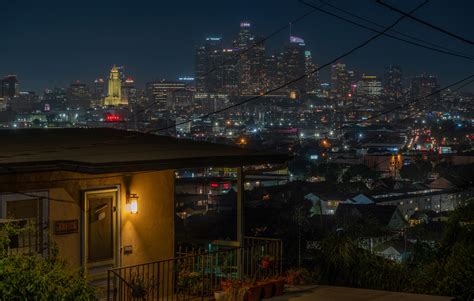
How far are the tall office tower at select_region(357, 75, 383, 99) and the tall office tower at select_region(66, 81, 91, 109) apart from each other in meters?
62.3

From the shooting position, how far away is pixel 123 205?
383 inches

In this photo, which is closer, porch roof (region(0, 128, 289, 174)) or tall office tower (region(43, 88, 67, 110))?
porch roof (region(0, 128, 289, 174))

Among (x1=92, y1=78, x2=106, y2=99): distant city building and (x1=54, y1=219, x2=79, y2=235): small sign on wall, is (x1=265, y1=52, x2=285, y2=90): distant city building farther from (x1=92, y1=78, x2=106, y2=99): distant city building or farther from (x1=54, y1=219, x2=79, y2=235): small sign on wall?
(x1=54, y1=219, x2=79, y2=235): small sign on wall

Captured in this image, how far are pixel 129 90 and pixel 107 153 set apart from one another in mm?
128125

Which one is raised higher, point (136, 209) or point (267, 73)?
point (267, 73)

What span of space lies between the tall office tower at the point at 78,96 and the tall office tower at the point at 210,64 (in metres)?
24.8

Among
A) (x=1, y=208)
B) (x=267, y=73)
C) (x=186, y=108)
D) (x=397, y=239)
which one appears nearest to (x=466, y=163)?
(x=267, y=73)

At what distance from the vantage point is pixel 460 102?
10106 centimetres

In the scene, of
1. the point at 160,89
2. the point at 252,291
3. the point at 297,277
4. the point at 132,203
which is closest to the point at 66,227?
the point at 132,203

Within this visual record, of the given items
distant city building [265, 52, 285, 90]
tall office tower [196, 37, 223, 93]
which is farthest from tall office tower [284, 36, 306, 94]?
tall office tower [196, 37, 223, 93]

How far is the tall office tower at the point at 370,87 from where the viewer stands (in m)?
160

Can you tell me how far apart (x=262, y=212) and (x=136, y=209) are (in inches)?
1212

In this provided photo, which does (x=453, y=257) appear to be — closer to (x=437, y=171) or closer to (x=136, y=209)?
(x=136, y=209)

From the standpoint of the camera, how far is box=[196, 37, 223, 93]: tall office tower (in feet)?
273
